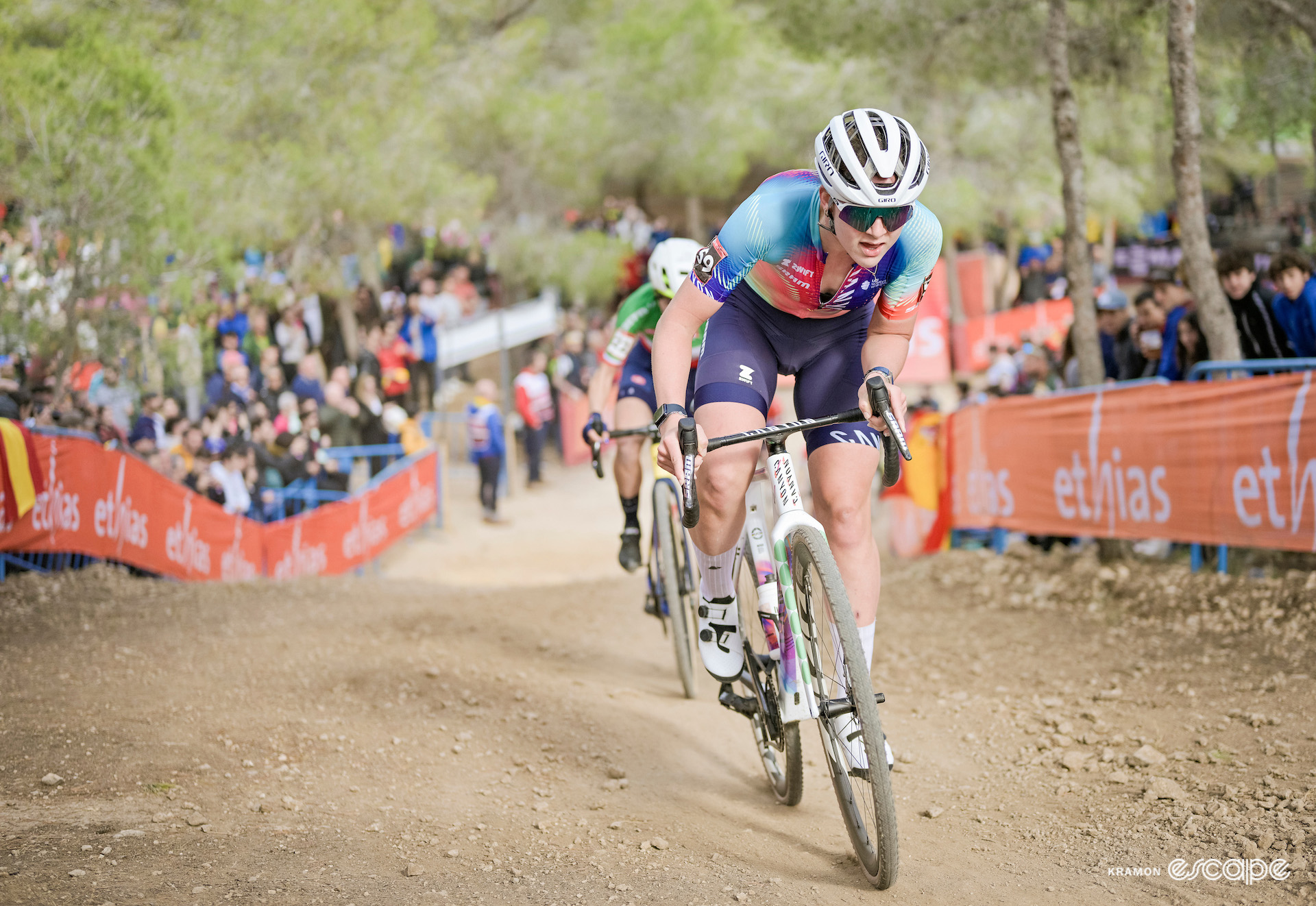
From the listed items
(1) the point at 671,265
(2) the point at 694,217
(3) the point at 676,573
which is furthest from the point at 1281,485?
(2) the point at 694,217

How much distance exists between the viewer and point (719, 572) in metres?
4.11

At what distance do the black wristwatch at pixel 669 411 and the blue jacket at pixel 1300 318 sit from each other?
515 cm

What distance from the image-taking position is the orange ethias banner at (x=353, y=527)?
11.0 m

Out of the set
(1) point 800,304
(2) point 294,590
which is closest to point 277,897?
(1) point 800,304

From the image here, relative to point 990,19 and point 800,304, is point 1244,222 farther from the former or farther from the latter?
point 800,304

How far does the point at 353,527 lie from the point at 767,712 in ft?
30.3

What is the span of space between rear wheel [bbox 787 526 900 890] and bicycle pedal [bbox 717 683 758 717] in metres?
0.50

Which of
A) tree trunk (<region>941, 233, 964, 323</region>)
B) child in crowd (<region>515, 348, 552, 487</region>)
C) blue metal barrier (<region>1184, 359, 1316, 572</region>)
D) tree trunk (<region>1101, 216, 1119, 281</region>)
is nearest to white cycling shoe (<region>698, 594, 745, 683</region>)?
blue metal barrier (<region>1184, 359, 1316, 572</region>)

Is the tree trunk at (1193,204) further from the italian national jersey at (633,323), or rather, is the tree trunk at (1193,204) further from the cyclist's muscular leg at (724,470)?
the cyclist's muscular leg at (724,470)

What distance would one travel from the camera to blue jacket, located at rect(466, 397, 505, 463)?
16344mm

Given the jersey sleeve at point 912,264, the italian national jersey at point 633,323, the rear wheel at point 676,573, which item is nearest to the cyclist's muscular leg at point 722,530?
the jersey sleeve at point 912,264

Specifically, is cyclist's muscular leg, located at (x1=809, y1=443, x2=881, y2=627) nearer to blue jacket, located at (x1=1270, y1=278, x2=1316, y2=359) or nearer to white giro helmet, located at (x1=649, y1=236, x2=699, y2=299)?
white giro helmet, located at (x1=649, y1=236, x2=699, y2=299)

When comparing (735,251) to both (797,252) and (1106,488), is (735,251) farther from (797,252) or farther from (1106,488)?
(1106,488)

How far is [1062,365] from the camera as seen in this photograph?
993 cm
